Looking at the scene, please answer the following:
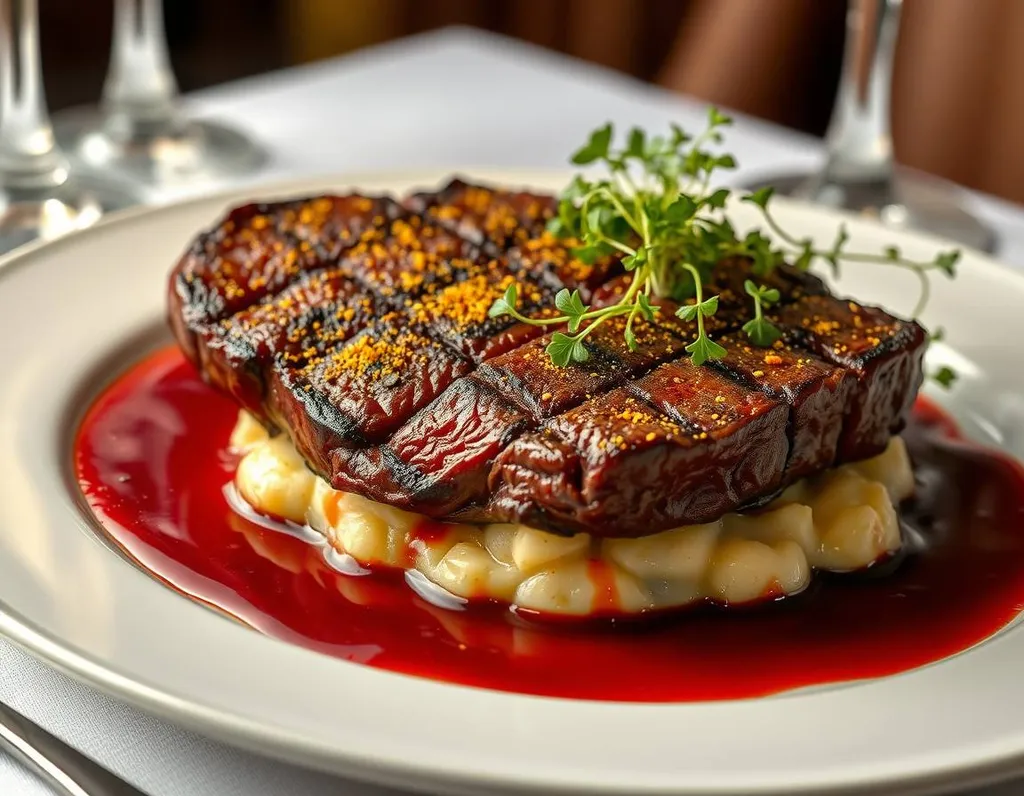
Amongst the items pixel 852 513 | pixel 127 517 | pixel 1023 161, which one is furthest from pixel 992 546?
pixel 1023 161

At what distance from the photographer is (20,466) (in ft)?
8.16

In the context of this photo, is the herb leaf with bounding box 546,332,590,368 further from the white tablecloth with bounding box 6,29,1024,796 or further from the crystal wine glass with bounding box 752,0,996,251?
the crystal wine glass with bounding box 752,0,996,251

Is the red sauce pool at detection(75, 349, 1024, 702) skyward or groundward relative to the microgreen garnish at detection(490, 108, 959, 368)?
groundward

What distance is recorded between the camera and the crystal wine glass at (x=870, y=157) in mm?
4109

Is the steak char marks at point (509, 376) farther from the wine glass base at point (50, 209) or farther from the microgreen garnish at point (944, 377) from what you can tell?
the wine glass base at point (50, 209)

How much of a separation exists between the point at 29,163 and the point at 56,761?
251cm

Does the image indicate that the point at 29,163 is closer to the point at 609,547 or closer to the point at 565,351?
the point at 565,351

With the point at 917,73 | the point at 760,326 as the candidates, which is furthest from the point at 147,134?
the point at 917,73

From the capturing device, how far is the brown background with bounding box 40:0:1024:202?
20.2 ft

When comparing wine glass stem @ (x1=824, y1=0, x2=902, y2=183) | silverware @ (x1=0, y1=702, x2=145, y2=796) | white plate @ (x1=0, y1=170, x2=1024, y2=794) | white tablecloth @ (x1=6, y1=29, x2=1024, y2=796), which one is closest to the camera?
white plate @ (x1=0, y1=170, x2=1024, y2=794)

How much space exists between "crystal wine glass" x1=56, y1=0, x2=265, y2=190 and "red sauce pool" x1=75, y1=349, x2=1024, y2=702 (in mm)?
1759

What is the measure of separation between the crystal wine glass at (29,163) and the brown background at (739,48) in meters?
3.23

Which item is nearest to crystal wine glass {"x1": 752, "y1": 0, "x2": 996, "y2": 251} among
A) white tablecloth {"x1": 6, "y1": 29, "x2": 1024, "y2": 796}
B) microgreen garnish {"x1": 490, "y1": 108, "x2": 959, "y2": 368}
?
white tablecloth {"x1": 6, "y1": 29, "x2": 1024, "y2": 796}

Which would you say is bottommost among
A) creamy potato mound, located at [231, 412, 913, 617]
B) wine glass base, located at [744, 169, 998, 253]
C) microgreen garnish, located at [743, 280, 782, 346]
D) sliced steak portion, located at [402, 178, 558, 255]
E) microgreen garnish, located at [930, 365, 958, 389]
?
wine glass base, located at [744, 169, 998, 253]
